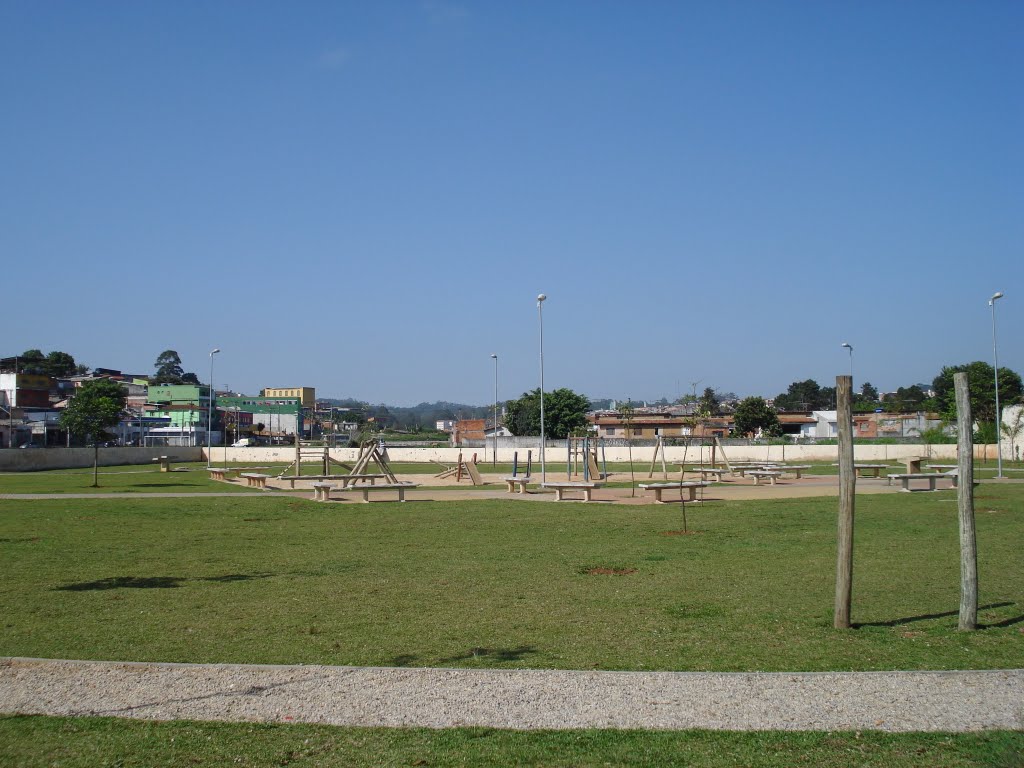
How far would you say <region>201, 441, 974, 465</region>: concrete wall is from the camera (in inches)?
2488

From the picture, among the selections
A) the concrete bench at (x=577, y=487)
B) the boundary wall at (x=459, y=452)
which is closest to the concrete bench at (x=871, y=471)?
the boundary wall at (x=459, y=452)

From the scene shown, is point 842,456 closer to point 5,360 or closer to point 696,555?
point 696,555

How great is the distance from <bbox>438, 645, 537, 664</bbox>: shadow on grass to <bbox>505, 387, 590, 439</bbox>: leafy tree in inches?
3866

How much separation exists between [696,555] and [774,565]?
5.45ft

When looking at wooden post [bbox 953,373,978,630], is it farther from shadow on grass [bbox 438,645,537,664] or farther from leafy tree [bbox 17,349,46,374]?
leafy tree [bbox 17,349,46,374]

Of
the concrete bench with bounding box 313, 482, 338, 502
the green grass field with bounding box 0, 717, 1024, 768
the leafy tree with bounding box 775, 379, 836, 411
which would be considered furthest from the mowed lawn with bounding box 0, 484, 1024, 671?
the leafy tree with bounding box 775, 379, 836, 411

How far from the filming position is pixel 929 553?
1524 centimetres

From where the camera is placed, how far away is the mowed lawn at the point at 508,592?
8484 mm

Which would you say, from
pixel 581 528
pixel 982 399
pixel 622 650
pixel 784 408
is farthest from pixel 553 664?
pixel 784 408

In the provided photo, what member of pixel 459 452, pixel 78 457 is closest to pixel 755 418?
pixel 459 452

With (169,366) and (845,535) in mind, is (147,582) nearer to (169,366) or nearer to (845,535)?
(845,535)

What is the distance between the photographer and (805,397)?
595 feet

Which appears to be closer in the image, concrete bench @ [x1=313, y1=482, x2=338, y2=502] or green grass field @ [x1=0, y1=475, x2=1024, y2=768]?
green grass field @ [x1=0, y1=475, x2=1024, y2=768]

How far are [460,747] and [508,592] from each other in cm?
603
